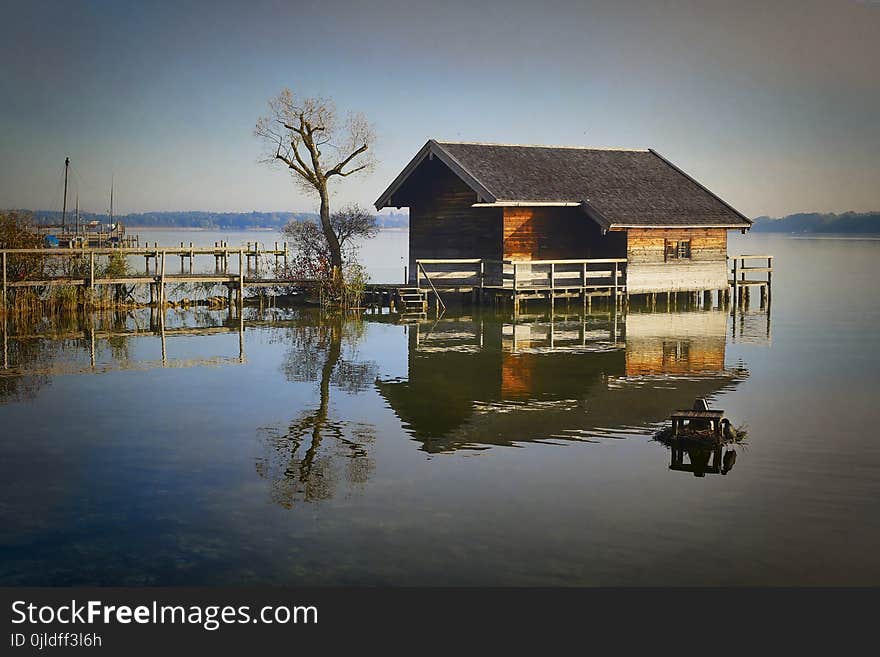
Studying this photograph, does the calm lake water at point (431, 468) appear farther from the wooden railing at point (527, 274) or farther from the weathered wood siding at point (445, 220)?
the weathered wood siding at point (445, 220)

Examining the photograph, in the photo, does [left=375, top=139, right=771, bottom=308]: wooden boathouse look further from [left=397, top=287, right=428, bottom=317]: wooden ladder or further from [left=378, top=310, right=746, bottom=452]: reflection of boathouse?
[left=378, top=310, right=746, bottom=452]: reflection of boathouse

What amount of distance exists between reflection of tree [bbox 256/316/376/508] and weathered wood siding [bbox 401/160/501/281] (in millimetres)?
16212

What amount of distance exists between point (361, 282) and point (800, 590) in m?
30.5

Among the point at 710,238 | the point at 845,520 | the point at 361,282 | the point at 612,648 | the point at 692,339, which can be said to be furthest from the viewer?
the point at 710,238

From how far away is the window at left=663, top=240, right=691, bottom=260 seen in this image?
41.9 meters

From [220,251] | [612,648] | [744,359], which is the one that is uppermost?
[220,251]

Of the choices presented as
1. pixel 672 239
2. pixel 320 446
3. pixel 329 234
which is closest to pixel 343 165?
pixel 329 234

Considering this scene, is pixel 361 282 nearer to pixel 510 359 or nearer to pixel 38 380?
pixel 510 359

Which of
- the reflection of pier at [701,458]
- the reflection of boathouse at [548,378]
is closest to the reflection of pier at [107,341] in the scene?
the reflection of boathouse at [548,378]

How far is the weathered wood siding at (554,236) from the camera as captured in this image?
3916 cm

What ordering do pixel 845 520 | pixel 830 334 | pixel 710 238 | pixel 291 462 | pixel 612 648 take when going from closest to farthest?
Answer: pixel 612 648
pixel 845 520
pixel 291 462
pixel 830 334
pixel 710 238

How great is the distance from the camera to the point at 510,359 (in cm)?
2466

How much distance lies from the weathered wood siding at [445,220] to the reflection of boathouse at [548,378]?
22.1 ft

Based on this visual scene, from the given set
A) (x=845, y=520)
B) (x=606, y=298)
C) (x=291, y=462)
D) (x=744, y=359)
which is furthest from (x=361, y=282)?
(x=845, y=520)
